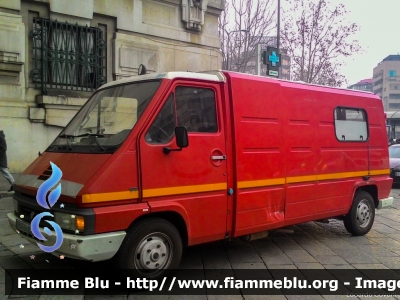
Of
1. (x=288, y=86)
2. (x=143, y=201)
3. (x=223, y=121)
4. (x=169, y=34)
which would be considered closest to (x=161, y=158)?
(x=143, y=201)

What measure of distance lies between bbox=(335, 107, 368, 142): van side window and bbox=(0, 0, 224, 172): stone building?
7231 mm

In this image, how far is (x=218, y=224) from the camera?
16.2 ft

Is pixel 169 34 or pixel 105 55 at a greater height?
pixel 169 34

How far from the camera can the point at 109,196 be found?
405cm

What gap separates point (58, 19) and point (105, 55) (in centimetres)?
164

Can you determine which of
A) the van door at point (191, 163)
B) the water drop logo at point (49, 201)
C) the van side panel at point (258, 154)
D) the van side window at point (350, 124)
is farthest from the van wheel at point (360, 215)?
the water drop logo at point (49, 201)

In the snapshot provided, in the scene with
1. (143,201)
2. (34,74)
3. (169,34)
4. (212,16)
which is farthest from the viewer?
(212,16)

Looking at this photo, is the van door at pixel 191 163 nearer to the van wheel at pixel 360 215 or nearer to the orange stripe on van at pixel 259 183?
the orange stripe on van at pixel 259 183

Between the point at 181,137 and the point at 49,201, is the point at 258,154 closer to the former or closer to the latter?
the point at 181,137

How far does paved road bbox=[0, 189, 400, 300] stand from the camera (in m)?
5.25

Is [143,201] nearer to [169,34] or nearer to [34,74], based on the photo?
[34,74]

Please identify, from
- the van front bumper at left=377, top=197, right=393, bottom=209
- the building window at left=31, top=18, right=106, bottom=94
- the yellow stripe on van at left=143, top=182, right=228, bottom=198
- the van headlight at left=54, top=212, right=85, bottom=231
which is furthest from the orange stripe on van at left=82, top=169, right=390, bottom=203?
the building window at left=31, top=18, right=106, bottom=94

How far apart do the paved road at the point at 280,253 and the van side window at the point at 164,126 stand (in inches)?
66.1

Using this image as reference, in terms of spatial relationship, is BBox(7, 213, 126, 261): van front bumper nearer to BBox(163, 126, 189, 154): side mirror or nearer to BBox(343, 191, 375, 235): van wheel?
BBox(163, 126, 189, 154): side mirror
